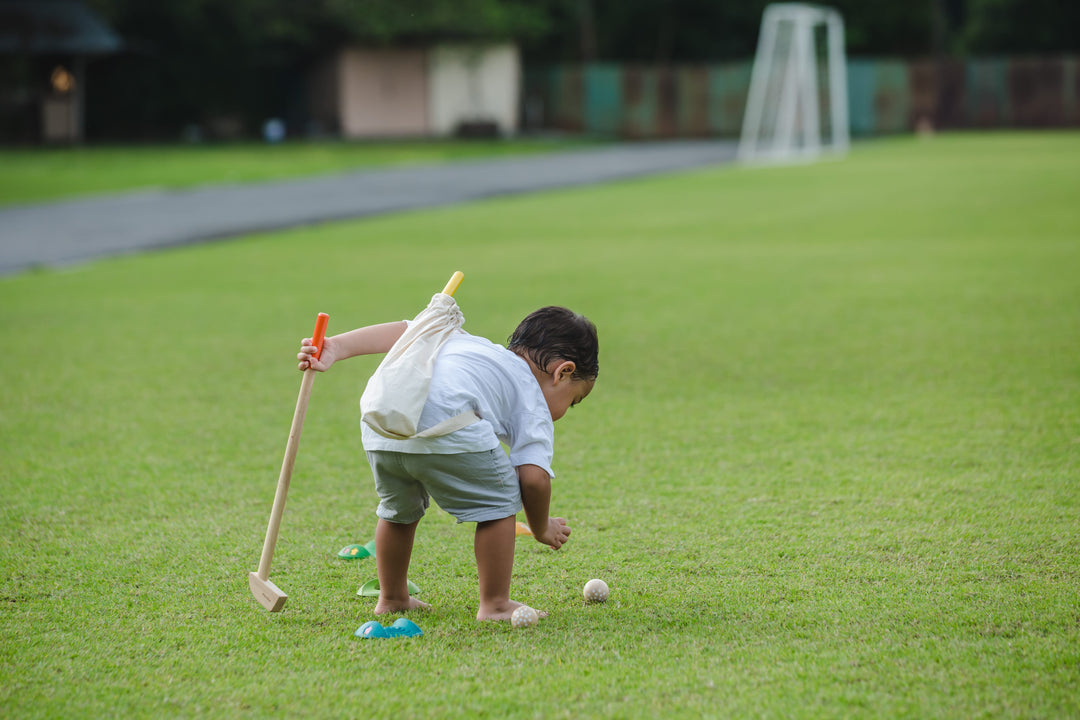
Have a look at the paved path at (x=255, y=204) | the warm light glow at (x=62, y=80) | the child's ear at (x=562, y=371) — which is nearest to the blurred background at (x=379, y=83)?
the warm light glow at (x=62, y=80)

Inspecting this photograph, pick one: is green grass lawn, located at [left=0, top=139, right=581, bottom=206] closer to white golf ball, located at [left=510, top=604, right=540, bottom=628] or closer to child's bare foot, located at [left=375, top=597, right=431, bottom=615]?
child's bare foot, located at [left=375, top=597, right=431, bottom=615]

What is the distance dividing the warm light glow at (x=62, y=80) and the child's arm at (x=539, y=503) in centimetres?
3307

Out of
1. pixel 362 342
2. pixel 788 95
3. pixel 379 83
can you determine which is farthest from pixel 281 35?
pixel 362 342

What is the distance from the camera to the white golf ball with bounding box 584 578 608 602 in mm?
3098

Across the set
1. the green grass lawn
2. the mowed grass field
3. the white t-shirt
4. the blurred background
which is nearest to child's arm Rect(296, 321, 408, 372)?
the white t-shirt

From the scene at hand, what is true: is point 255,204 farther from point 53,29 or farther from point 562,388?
point 53,29

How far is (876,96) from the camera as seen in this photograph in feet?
121

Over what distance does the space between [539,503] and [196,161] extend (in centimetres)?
2335

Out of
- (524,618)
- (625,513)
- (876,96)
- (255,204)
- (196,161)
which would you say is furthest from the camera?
(876,96)

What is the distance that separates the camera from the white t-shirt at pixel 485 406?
294 cm

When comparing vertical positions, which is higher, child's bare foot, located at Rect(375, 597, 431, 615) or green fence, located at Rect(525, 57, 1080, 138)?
green fence, located at Rect(525, 57, 1080, 138)

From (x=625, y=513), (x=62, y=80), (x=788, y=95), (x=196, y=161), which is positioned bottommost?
(x=625, y=513)

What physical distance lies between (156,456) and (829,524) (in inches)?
98.8

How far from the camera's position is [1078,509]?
12.4 ft
